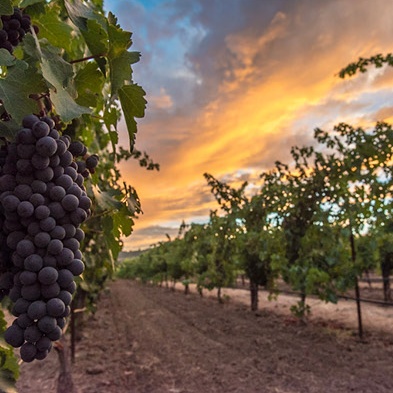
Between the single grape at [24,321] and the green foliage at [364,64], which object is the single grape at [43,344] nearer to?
the single grape at [24,321]

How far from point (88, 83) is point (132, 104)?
166 mm

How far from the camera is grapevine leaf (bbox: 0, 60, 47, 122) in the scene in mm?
1023

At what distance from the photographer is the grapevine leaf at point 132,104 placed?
1.36 metres

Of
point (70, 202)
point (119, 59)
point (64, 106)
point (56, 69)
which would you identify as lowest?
point (70, 202)

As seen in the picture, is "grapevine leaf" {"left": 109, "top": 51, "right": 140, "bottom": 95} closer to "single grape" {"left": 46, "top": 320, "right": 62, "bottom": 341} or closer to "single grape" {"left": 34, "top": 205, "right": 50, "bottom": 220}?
"single grape" {"left": 34, "top": 205, "right": 50, "bottom": 220}

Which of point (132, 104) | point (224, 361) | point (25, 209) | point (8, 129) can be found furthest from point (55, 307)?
point (224, 361)

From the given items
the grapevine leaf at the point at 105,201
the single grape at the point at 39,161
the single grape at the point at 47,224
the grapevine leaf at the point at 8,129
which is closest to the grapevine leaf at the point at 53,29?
the grapevine leaf at the point at 105,201

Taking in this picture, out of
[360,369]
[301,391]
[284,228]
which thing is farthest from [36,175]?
[284,228]

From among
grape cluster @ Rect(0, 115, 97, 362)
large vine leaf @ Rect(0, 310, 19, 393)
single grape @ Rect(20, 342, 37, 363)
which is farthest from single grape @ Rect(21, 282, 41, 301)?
large vine leaf @ Rect(0, 310, 19, 393)

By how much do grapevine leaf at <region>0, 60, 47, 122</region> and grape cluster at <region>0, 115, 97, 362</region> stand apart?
73 millimetres

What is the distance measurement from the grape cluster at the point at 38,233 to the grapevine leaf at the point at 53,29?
2.50ft

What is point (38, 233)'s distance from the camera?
38.9 inches

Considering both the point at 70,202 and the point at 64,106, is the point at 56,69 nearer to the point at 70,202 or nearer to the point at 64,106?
the point at 64,106

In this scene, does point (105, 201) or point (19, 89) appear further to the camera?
point (105, 201)
